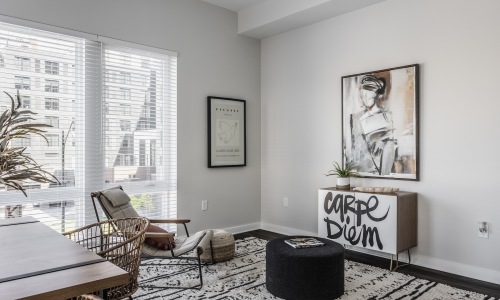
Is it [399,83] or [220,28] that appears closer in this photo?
[399,83]

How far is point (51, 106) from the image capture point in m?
3.46

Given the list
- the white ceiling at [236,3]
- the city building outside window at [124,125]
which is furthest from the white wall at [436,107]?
the city building outside window at [124,125]

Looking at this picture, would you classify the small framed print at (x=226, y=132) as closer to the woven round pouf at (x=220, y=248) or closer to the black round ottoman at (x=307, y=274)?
the woven round pouf at (x=220, y=248)

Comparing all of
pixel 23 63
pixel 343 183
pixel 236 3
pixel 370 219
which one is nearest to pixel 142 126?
pixel 23 63

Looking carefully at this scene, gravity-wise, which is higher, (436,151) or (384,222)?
(436,151)

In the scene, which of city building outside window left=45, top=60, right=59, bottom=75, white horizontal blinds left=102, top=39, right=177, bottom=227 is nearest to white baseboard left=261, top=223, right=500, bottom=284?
white horizontal blinds left=102, top=39, right=177, bottom=227

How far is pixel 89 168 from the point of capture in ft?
12.1

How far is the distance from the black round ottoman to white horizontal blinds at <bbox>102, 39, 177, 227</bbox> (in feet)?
6.15

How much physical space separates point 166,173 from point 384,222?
242 cm

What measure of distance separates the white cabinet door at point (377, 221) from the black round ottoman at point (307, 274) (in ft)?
2.56

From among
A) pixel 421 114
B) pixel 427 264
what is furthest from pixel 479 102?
pixel 427 264

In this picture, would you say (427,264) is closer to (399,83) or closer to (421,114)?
(421,114)

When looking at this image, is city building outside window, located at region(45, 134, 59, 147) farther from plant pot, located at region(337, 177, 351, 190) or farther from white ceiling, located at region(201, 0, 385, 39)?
plant pot, located at region(337, 177, 351, 190)

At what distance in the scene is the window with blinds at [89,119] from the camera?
3.33 meters
